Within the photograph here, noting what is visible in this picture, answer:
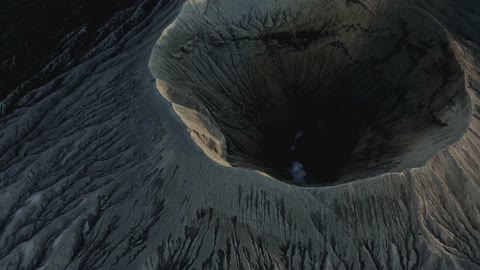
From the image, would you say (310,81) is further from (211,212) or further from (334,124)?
(211,212)

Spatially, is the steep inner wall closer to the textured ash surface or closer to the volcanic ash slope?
the volcanic ash slope

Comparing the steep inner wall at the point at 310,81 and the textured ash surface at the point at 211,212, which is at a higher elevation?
the textured ash surface at the point at 211,212

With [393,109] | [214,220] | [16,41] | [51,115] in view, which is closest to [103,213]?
[214,220]

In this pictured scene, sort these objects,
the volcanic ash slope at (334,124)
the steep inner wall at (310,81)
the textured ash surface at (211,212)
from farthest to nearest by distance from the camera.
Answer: the steep inner wall at (310,81) < the volcanic ash slope at (334,124) < the textured ash surface at (211,212)

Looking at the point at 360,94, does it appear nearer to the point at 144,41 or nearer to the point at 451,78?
the point at 451,78

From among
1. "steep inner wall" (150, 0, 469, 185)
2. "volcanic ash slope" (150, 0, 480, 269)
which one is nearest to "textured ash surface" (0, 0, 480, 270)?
"volcanic ash slope" (150, 0, 480, 269)

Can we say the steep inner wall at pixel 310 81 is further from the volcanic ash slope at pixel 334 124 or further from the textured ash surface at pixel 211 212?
the textured ash surface at pixel 211 212

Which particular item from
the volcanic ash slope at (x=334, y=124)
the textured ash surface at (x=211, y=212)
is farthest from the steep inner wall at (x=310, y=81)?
the textured ash surface at (x=211, y=212)

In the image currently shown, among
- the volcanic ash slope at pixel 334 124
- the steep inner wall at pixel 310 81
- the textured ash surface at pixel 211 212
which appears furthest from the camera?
the steep inner wall at pixel 310 81
